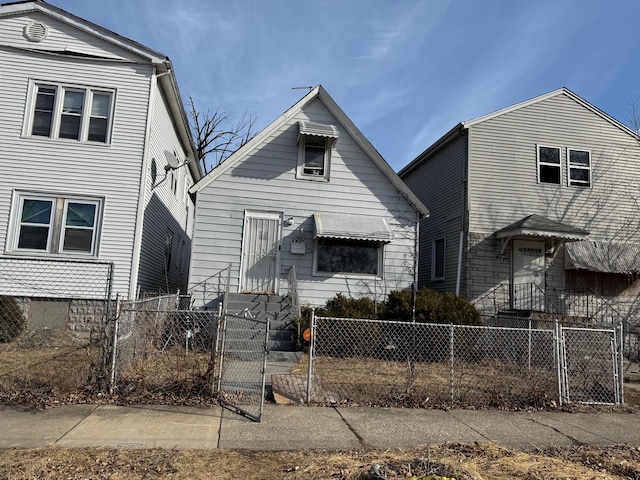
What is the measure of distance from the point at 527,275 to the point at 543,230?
1.64 meters

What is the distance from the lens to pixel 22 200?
38.5 ft

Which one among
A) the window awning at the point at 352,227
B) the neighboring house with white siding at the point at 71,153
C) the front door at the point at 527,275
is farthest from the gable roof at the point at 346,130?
the front door at the point at 527,275

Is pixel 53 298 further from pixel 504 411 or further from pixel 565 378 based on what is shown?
pixel 565 378

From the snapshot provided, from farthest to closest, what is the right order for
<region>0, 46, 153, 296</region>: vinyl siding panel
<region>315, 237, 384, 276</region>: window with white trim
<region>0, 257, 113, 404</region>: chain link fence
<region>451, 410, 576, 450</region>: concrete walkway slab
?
<region>315, 237, 384, 276</region>: window with white trim
<region>0, 46, 153, 296</region>: vinyl siding panel
<region>0, 257, 113, 404</region>: chain link fence
<region>451, 410, 576, 450</region>: concrete walkway slab

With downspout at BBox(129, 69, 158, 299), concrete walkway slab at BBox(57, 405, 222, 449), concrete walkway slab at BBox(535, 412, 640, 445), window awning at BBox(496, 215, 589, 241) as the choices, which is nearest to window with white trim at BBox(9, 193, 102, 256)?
downspout at BBox(129, 69, 158, 299)

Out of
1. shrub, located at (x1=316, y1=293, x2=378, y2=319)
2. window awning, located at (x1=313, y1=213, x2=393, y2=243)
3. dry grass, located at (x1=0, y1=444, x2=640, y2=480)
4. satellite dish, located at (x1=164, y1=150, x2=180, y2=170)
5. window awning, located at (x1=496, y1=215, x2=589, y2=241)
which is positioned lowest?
dry grass, located at (x1=0, y1=444, x2=640, y2=480)

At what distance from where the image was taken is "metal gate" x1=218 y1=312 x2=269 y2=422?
614 centimetres

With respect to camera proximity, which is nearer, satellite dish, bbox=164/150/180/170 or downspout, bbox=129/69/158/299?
downspout, bbox=129/69/158/299

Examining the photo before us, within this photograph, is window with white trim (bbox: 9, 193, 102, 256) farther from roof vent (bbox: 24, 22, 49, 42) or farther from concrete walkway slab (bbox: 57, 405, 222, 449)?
concrete walkway slab (bbox: 57, 405, 222, 449)

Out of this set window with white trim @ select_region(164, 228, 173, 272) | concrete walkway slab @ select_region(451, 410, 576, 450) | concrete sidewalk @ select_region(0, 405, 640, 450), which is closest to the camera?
concrete sidewalk @ select_region(0, 405, 640, 450)

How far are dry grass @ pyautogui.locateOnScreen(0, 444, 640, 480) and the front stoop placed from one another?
250 inches

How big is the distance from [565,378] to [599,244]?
9537 mm

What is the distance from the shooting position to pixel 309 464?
4559mm

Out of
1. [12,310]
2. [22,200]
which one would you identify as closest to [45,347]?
[12,310]
